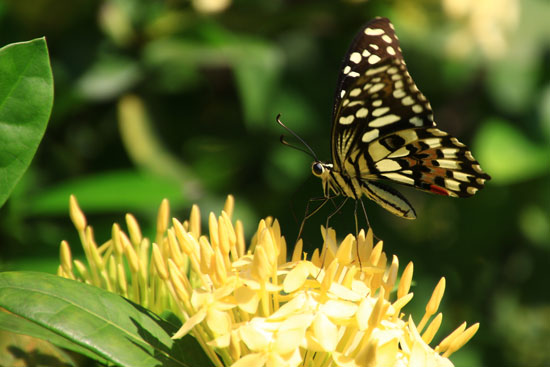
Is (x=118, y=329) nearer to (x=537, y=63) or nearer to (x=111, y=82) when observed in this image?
(x=111, y=82)

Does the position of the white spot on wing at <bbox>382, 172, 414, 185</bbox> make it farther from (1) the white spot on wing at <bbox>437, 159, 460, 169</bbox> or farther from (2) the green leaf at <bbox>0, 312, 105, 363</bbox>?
(2) the green leaf at <bbox>0, 312, 105, 363</bbox>

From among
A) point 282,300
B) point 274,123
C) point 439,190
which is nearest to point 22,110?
point 282,300

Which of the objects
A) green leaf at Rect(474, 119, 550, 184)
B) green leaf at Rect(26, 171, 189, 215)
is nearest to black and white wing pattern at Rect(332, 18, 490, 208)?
green leaf at Rect(26, 171, 189, 215)

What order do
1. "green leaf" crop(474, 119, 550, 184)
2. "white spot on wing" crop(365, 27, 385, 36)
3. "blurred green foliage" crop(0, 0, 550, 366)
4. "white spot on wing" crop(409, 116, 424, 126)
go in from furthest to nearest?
1. "green leaf" crop(474, 119, 550, 184)
2. "blurred green foliage" crop(0, 0, 550, 366)
3. "white spot on wing" crop(365, 27, 385, 36)
4. "white spot on wing" crop(409, 116, 424, 126)

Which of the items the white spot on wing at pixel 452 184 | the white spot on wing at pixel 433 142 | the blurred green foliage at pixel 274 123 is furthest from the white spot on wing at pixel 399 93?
the blurred green foliage at pixel 274 123

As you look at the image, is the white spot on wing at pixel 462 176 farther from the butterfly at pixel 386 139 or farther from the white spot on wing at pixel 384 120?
the white spot on wing at pixel 384 120

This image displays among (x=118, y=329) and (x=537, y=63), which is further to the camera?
(x=537, y=63)

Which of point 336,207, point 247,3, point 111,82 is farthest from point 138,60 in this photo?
point 336,207

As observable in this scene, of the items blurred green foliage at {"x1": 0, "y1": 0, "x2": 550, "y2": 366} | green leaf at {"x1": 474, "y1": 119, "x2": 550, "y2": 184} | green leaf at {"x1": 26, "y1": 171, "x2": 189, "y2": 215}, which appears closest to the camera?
green leaf at {"x1": 26, "y1": 171, "x2": 189, "y2": 215}
